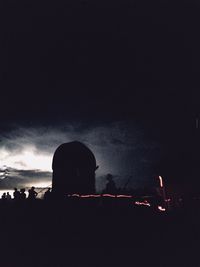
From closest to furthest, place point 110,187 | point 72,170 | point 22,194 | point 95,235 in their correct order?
point 95,235
point 22,194
point 110,187
point 72,170

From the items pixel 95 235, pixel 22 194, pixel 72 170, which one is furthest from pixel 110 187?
pixel 95 235

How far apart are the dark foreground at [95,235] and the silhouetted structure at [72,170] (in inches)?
329

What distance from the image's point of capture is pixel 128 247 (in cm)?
1021

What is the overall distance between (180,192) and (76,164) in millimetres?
9962

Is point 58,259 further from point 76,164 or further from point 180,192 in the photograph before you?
point 76,164

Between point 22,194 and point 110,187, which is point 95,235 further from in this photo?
point 110,187

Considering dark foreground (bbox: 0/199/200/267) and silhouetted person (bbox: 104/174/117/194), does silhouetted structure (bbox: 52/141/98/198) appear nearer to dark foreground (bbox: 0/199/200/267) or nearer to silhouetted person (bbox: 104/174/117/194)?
silhouetted person (bbox: 104/174/117/194)

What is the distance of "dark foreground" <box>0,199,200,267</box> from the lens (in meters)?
8.81

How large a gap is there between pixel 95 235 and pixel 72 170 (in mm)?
13527

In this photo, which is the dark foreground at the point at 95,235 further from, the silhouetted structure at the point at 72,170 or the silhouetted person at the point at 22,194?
the silhouetted structure at the point at 72,170

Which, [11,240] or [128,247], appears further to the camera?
[11,240]

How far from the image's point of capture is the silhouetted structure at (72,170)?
2486 centimetres

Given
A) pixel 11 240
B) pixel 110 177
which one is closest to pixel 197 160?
pixel 110 177

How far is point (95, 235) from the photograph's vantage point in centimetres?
1171
